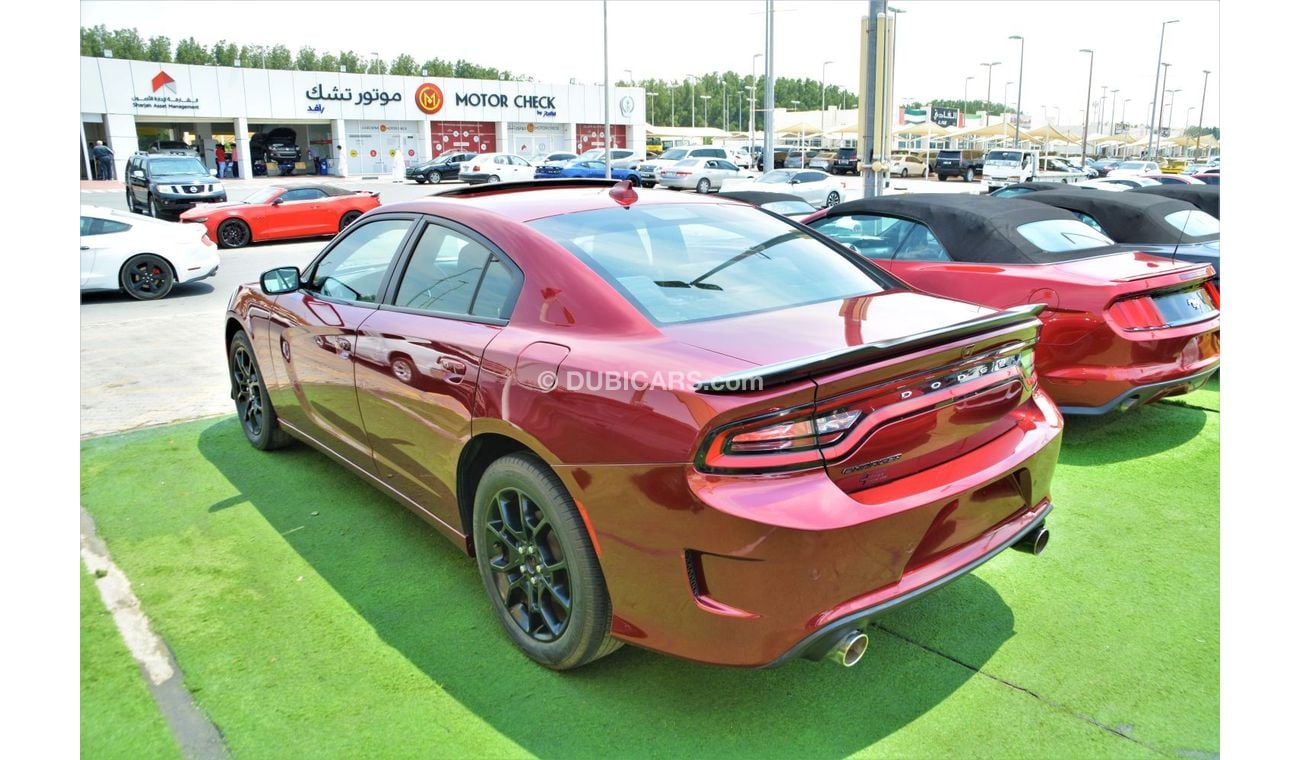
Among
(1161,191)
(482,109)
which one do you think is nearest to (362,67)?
(482,109)

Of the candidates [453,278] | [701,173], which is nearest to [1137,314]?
[453,278]

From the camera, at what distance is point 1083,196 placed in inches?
280

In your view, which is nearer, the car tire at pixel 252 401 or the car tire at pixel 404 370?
the car tire at pixel 404 370

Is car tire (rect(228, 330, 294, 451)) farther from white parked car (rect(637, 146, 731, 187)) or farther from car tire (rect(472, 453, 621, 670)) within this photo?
white parked car (rect(637, 146, 731, 187))

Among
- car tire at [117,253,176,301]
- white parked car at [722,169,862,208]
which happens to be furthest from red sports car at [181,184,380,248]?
white parked car at [722,169,862,208]

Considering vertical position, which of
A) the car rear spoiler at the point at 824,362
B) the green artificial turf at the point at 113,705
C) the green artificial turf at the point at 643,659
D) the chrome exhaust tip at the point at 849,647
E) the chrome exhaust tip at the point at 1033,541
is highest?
the car rear spoiler at the point at 824,362

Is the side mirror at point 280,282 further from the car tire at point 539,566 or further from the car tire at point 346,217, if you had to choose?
the car tire at point 346,217

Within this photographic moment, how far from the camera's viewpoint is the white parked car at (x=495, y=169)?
1447 inches

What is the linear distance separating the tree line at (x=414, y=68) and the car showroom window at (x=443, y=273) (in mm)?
80628

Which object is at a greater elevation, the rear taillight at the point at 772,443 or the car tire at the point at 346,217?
the car tire at the point at 346,217

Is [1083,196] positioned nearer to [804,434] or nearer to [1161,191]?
[1161,191]

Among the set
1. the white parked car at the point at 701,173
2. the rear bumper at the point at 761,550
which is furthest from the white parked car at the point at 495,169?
the rear bumper at the point at 761,550

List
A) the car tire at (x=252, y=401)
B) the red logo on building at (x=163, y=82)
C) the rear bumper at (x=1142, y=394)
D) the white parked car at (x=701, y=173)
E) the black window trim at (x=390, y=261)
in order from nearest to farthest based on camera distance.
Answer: the black window trim at (x=390, y=261) < the rear bumper at (x=1142, y=394) < the car tire at (x=252, y=401) < the white parked car at (x=701, y=173) < the red logo on building at (x=163, y=82)

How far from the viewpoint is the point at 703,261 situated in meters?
3.25
